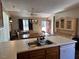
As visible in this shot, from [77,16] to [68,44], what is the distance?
11.2 ft

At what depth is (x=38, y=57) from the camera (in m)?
2.19

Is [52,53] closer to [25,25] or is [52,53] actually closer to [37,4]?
[37,4]

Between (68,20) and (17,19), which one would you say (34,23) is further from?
(68,20)

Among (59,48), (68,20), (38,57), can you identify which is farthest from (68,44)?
(68,20)

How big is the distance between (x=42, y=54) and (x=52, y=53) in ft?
1.02

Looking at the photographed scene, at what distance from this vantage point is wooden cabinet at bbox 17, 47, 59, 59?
2019mm

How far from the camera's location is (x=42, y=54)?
2230 mm

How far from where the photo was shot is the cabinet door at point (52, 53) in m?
2.30

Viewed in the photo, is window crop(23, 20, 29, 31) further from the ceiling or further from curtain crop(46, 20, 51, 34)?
the ceiling

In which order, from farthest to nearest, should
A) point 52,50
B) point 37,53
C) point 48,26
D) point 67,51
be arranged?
point 48,26
point 67,51
point 52,50
point 37,53

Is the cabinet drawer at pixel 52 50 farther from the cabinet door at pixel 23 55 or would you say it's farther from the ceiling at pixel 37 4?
the ceiling at pixel 37 4

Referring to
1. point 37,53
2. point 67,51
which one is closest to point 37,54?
point 37,53

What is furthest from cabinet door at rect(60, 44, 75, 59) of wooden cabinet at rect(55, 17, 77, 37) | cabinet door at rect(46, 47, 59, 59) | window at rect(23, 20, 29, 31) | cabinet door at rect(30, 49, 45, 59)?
window at rect(23, 20, 29, 31)

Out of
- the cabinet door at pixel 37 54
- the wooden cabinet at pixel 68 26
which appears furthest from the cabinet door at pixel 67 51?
the wooden cabinet at pixel 68 26
